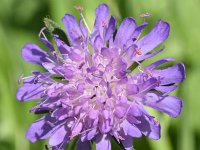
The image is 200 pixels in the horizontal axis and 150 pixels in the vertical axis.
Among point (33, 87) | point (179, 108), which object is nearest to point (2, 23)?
point (33, 87)

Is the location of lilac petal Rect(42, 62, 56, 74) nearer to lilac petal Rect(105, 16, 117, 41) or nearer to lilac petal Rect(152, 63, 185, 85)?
lilac petal Rect(105, 16, 117, 41)

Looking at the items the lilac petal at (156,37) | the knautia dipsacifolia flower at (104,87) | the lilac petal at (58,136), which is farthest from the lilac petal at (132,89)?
the lilac petal at (58,136)

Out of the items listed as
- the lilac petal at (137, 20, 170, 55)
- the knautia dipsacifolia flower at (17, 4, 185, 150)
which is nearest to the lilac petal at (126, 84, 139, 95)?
the knautia dipsacifolia flower at (17, 4, 185, 150)

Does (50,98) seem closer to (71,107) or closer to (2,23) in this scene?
(71,107)

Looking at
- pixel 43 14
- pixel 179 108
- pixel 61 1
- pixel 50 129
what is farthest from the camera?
pixel 43 14

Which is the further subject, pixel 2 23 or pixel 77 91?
pixel 2 23

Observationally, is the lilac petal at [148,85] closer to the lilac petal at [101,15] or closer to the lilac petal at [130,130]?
the lilac petal at [130,130]
